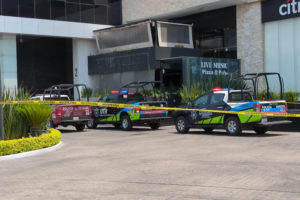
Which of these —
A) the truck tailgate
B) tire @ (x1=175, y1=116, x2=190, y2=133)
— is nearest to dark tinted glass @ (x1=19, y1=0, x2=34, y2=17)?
the truck tailgate

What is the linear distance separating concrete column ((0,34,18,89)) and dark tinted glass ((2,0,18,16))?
1.53 m

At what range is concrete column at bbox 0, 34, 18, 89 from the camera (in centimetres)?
3114

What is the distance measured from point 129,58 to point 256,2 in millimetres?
9406

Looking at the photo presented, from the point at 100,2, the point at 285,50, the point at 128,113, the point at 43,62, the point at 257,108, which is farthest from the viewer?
the point at 43,62

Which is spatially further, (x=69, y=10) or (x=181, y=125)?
(x=69, y=10)

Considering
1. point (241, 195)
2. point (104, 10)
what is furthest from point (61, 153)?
point (104, 10)

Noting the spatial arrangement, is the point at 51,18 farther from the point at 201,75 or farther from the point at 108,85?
the point at 201,75

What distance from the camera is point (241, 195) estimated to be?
270 inches

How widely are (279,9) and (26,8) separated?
17281mm

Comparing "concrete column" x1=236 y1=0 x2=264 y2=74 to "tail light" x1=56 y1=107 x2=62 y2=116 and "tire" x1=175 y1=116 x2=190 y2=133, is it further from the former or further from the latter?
"tail light" x1=56 y1=107 x2=62 y2=116

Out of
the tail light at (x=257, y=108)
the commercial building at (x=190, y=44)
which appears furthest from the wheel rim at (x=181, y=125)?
the commercial building at (x=190, y=44)

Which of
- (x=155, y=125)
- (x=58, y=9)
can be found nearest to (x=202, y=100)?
(x=155, y=125)

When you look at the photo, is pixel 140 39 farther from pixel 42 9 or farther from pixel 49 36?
pixel 42 9

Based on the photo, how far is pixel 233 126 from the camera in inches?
645
